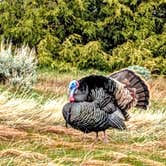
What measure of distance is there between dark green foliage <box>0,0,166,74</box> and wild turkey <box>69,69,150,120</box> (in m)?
11.6

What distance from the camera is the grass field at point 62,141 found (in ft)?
21.9

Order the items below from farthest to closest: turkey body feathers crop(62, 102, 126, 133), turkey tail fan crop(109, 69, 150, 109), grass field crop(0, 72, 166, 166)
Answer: turkey tail fan crop(109, 69, 150, 109) → turkey body feathers crop(62, 102, 126, 133) → grass field crop(0, 72, 166, 166)

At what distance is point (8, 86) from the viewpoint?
46.2 feet

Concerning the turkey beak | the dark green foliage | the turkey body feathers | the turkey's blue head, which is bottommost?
the turkey body feathers

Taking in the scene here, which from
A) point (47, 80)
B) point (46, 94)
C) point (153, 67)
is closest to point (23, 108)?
point (46, 94)

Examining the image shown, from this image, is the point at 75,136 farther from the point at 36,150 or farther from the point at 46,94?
the point at 46,94

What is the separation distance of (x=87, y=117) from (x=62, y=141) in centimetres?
48

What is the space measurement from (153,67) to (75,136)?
40.4 feet

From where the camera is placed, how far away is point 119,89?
841 cm

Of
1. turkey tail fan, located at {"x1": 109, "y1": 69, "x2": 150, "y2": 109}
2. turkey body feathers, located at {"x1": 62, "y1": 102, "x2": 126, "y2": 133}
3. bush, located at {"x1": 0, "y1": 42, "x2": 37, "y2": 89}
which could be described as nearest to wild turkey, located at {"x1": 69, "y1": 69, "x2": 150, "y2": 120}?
turkey tail fan, located at {"x1": 109, "y1": 69, "x2": 150, "y2": 109}

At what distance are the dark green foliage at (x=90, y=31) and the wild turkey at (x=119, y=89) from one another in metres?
11.6

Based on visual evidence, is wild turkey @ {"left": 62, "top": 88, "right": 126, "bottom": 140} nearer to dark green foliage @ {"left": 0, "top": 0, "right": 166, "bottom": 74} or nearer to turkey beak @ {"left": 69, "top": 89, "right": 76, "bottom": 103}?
turkey beak @ {"left": 69, "top": 89, "right": 76, "bottom": 103}

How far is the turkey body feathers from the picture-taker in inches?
301

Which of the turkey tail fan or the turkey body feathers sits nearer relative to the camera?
the turkey body feathers
